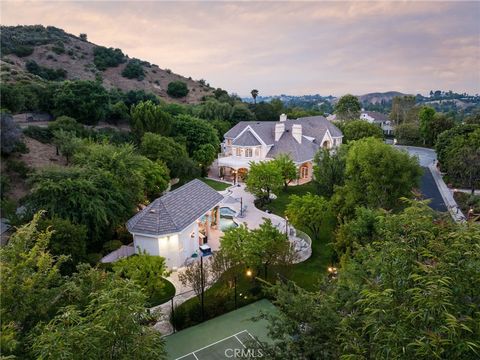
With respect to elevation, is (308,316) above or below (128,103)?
below

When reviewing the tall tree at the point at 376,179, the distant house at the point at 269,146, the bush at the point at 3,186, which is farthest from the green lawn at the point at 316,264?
the bush at the point at 3,186

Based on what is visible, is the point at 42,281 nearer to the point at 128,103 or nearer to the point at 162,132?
the point at 162,132

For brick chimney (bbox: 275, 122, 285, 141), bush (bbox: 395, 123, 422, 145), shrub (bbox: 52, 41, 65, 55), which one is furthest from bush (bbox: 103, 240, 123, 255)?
shrub (bbox: 52, 41, 65, 55)

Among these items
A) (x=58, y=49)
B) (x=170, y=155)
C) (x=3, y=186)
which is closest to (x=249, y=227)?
(x=170, y=155)

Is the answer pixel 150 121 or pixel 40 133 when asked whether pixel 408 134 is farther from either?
pixel 40 133

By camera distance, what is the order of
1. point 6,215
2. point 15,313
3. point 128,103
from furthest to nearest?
point 128,103 → point 6,215 → point 15,313

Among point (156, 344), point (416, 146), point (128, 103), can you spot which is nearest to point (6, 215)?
point (156, 344)
